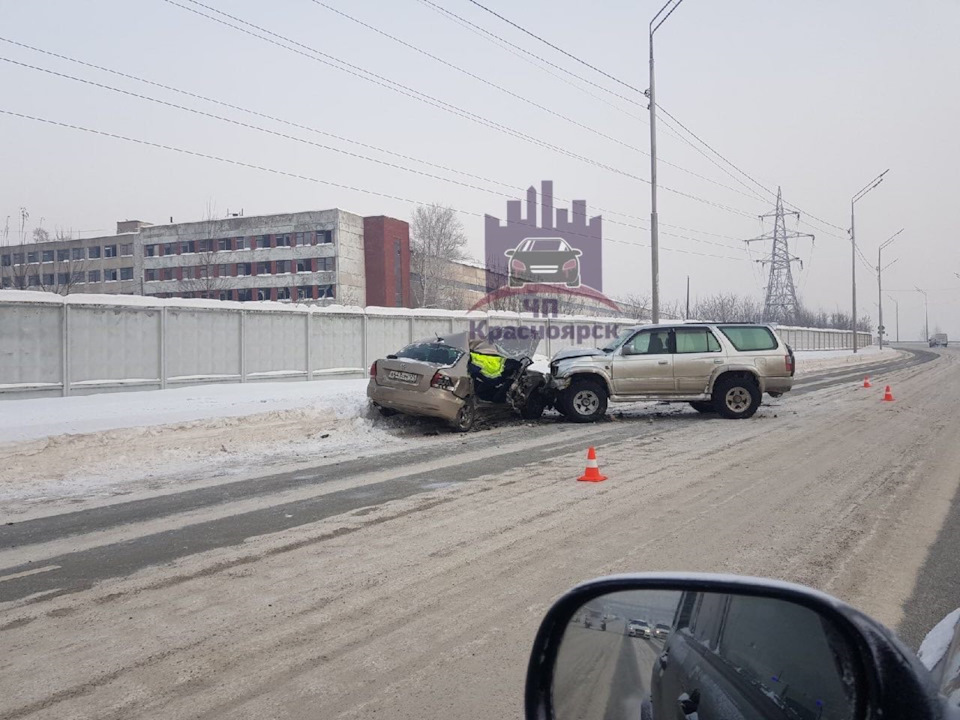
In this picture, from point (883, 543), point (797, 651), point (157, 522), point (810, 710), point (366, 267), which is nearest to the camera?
point (810, 710)

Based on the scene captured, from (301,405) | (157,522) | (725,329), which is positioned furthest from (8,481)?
(725,329)

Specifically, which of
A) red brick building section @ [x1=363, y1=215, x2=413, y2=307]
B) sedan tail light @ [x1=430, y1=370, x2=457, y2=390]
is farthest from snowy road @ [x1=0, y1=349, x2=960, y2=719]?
red brick building section @ [x1=363, y1=215, x2=413, y2=307]

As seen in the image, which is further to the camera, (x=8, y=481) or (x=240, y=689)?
(x=8, y=481)

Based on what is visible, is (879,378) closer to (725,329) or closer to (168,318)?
(725,329)

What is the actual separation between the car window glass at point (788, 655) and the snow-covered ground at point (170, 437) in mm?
8477

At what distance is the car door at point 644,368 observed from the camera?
15781 millimetres

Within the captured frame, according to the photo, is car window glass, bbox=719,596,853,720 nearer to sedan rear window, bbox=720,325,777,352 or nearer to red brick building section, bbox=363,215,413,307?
sedan rear window, bbox=720,325,777,352

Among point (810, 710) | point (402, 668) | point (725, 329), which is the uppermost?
point (725, 329)

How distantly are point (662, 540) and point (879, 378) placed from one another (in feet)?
92.5

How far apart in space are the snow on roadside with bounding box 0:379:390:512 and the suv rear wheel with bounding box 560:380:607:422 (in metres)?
3.81

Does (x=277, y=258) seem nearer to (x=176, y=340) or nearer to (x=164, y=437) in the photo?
(x=176, y=340)

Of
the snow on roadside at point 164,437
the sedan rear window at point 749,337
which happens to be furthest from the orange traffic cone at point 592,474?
the sedan rear window at point 749,337

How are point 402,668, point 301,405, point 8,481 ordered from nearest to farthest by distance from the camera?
point 402,668
point 8,481
point 301,405

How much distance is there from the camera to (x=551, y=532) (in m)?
6.51
